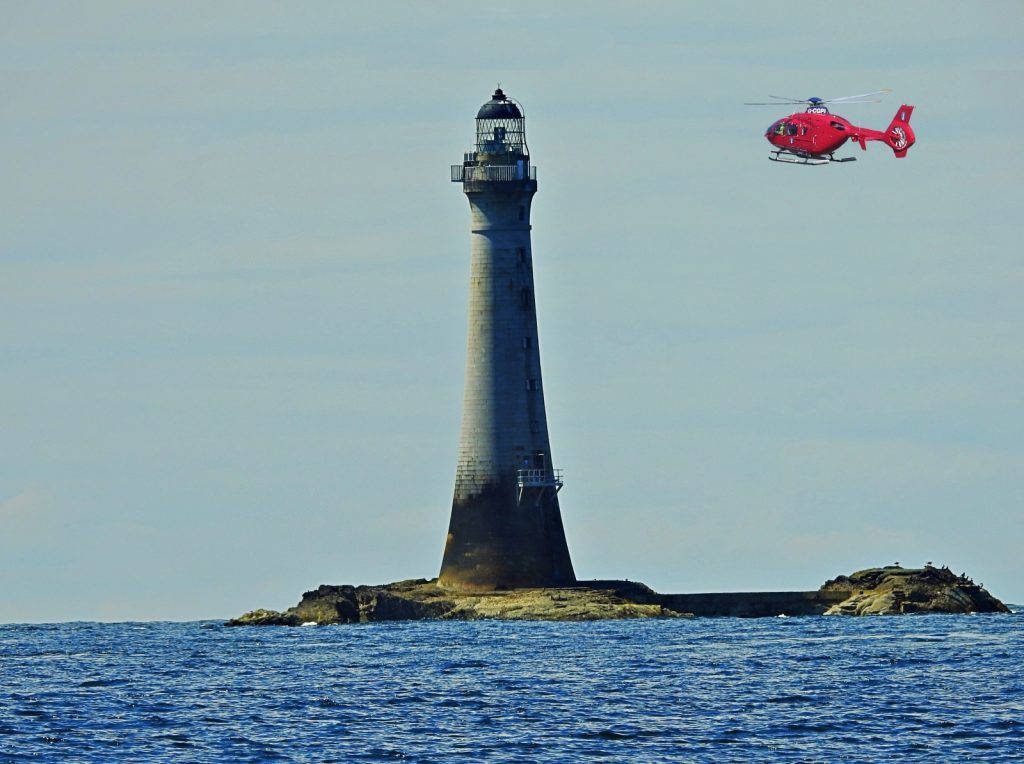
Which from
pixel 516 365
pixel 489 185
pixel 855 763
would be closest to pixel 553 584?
pixel 516 365

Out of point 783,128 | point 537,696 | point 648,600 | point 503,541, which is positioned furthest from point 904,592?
point 537,696

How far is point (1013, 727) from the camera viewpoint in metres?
51.0

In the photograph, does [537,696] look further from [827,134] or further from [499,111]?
[499,111]

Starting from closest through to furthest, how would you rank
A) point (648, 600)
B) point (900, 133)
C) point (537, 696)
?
point (537, 696), point (900, 133), point (648, 600)

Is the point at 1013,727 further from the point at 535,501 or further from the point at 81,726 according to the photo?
the point at 535,501

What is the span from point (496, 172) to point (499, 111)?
4.21 m

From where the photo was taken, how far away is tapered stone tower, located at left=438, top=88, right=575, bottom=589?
95625 millimetres

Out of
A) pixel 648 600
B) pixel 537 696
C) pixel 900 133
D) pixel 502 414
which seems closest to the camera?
pixel 537 696

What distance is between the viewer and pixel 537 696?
5934 centimetres

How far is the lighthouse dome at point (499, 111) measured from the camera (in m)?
100

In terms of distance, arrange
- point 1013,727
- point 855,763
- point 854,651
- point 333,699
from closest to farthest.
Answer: point 855,763, point 1013,727, point 333,699, point 854,651

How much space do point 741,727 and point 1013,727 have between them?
6176 mm

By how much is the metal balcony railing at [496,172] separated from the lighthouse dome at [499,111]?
3097 millimetres

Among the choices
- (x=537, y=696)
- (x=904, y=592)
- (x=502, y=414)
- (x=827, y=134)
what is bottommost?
(x=537, y=696)
